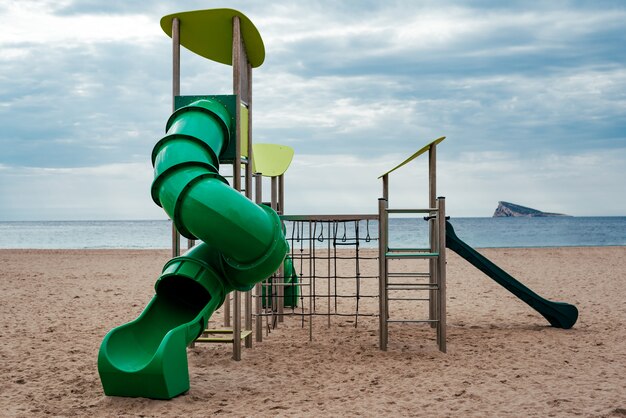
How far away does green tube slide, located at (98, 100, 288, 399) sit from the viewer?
546 cm

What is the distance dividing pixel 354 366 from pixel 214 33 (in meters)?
4.34

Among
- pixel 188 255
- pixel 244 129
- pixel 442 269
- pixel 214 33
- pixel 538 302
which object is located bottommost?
pixel 538 302

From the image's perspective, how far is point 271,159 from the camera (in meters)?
10.8

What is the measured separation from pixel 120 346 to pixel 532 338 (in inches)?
219

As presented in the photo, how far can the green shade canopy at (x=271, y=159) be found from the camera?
10.3 m

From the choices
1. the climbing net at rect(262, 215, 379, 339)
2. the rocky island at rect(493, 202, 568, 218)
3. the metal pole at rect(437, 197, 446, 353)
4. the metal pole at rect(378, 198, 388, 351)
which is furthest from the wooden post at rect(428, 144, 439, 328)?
the rocky island at rect(493, 202, 568, 218)

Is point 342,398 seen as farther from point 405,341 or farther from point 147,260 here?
point 147,260

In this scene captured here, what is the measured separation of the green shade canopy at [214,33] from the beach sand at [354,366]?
3.82 metres

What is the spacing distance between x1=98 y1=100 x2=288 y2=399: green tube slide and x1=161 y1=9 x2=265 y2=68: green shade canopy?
1.40 m

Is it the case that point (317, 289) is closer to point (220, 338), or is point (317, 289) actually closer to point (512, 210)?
point (220, 338)

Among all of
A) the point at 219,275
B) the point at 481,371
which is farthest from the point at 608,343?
the point at 219,275

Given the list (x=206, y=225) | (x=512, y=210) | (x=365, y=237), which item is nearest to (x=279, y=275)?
(x=206, y=225)

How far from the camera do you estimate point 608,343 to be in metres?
8.14

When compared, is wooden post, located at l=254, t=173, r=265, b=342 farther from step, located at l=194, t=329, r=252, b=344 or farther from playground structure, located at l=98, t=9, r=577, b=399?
step, located at l=194, t=329, r=252, b=344
